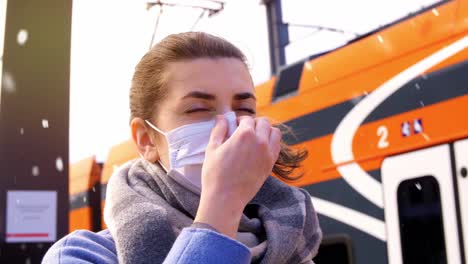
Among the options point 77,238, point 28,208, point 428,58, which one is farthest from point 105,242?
point 428,58

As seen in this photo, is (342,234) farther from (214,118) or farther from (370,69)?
(214,118)

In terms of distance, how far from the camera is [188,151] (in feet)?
5.02

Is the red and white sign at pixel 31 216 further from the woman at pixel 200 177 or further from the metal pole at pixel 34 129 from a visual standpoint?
the woman at pixel 200 177

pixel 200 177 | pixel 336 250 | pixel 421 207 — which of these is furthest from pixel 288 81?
pixel 200 177

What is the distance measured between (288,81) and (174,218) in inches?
159

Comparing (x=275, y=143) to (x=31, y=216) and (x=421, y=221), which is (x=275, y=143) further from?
(x=421, y=221)

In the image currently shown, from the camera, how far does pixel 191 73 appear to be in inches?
60.0

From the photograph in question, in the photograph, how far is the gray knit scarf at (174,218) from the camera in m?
1.36

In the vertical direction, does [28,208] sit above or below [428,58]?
below

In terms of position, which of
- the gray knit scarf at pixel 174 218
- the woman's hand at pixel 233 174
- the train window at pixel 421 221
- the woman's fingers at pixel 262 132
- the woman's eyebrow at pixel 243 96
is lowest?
the train window at pixel 421 221

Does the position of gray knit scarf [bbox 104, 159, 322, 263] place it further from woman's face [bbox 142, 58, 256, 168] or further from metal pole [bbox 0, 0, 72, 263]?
metal pole [bbox 0, 0, 72, 263]

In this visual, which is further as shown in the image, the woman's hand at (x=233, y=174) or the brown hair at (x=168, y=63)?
the brown hair at (x=168, y=63)

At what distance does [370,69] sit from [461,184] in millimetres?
1086

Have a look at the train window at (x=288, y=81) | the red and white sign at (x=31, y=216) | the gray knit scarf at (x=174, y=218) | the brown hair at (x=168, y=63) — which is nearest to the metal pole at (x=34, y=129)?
the red and white sign at (x=31, y=216)
